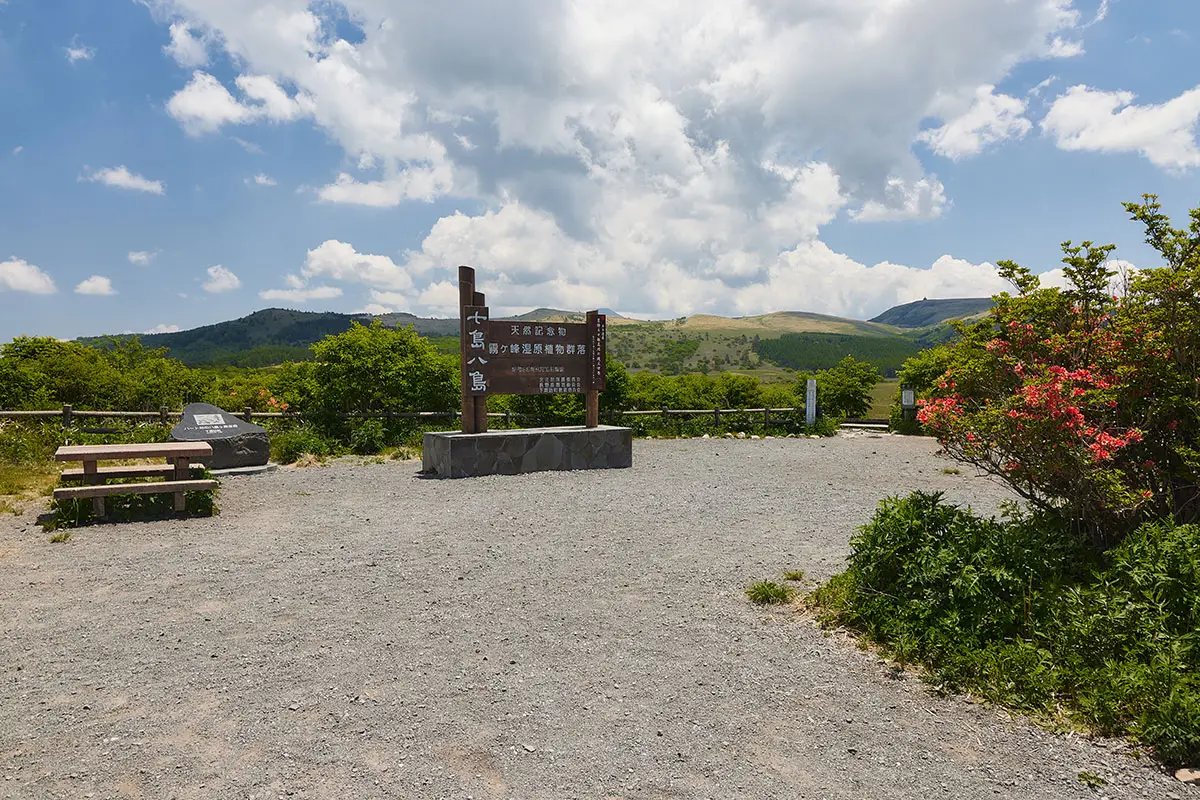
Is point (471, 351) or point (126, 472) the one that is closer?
point (126, 472)

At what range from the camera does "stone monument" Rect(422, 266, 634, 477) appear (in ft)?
38.6

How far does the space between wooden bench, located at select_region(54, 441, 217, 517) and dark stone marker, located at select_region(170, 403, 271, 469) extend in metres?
3.06

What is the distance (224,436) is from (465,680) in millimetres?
10110

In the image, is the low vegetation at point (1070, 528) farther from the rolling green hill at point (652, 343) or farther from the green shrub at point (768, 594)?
the rolling green hill at point (652, 343)

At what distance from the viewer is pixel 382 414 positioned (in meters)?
15.5

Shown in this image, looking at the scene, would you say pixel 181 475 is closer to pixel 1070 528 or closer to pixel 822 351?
pixel 1070 528

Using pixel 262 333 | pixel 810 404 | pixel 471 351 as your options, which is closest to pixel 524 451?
pixel 471 351

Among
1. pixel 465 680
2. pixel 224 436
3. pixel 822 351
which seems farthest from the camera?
pixel 822 351

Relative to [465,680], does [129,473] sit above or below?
above

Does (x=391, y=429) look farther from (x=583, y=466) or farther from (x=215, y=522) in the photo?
(x=215, y=522)

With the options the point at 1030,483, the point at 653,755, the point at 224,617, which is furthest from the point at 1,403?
the point at 1030,483

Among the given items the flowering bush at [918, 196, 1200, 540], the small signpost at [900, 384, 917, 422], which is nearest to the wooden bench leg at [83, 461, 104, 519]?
the flowering bush at [918, 196, 1200, 540]

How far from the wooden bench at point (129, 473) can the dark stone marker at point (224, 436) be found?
3055mm

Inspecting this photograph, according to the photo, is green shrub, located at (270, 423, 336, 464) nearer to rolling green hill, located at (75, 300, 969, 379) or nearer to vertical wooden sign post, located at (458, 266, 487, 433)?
vertical wooden sign post, located at (458, 266, 487, 433)
